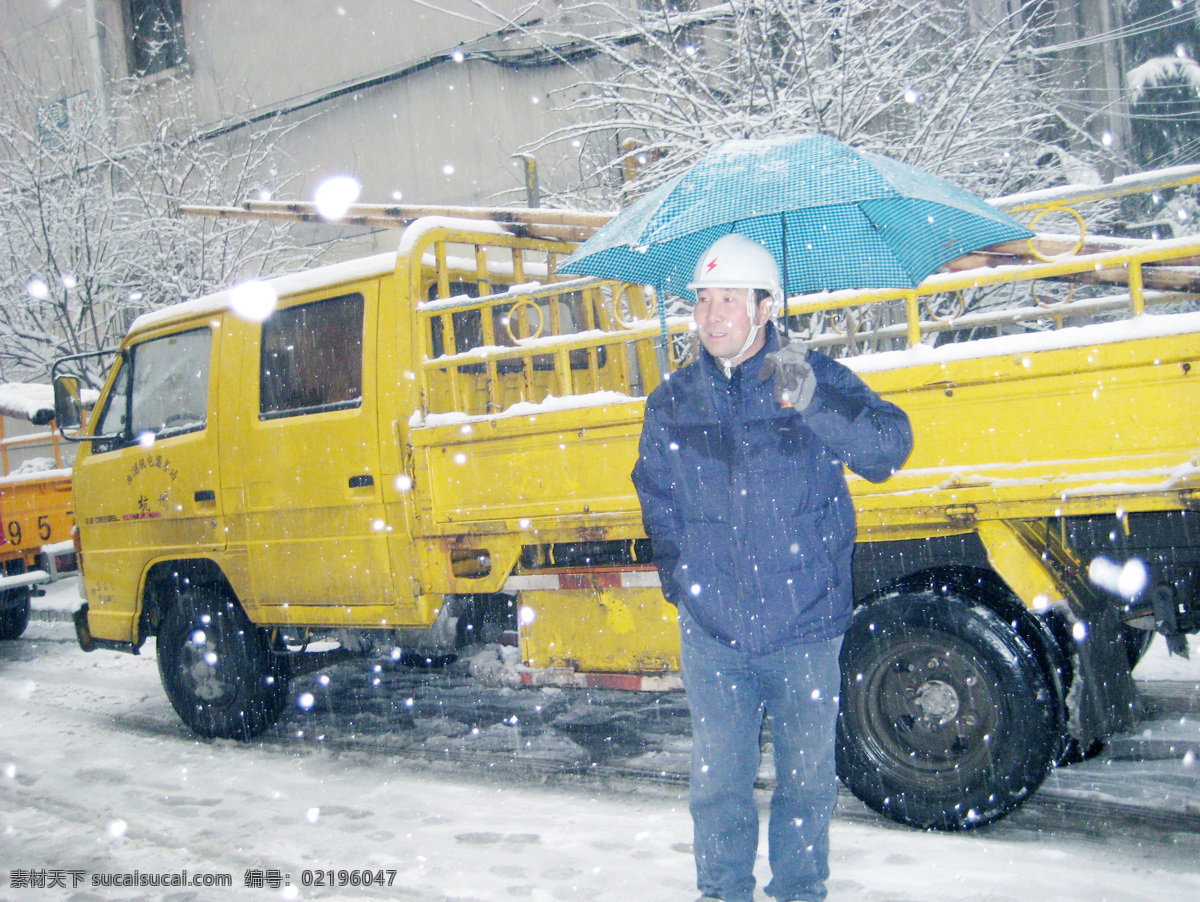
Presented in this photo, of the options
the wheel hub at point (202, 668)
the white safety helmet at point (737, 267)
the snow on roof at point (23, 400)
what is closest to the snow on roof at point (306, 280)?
the wheel hub at point (202, 668)

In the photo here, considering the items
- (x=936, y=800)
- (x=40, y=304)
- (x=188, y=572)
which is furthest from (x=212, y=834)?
(x=40, y=304)

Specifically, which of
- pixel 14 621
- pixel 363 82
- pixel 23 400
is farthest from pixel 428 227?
→ pixel 363 82

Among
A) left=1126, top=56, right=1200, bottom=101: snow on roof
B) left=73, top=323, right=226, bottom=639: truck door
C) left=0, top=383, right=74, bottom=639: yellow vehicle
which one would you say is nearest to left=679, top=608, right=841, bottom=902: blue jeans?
left=73, top=323, right=226, bottom=639: truck door

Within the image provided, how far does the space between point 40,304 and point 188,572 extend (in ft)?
26.9

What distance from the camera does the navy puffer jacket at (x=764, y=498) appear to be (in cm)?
242

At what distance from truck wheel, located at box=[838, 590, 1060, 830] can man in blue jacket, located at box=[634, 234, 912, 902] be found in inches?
30.6

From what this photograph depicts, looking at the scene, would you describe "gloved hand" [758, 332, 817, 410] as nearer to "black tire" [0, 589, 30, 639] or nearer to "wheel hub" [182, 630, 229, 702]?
"wheel hub" [182, 630, 229, 702]

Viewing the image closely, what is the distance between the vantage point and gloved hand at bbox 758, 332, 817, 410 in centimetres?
230

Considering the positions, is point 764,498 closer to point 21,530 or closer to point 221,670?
point 221,670

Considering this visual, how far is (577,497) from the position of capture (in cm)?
377

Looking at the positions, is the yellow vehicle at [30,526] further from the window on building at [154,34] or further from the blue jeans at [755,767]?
the window on building at [154,34]

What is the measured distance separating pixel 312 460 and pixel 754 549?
275cm

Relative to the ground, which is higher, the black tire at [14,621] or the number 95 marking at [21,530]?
the number 95 marking at [21,530]

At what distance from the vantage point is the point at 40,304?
11.4m
